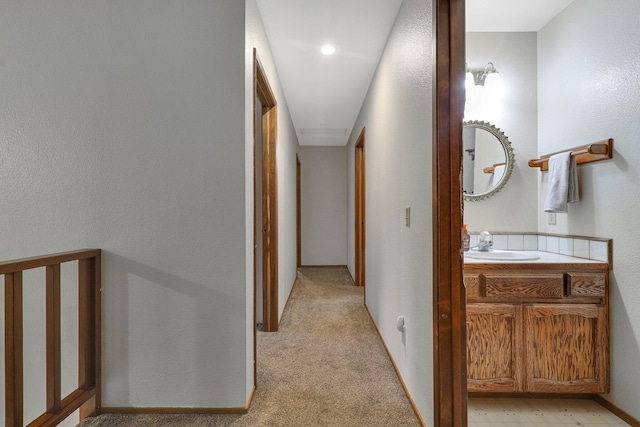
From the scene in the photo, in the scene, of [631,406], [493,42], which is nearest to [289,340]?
[631,406]

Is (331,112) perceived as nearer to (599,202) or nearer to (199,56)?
(199,56)

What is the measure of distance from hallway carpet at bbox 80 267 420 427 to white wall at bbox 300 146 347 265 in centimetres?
288

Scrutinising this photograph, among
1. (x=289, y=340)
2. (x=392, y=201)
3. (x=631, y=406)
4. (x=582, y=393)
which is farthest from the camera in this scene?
(x=289, y=340)

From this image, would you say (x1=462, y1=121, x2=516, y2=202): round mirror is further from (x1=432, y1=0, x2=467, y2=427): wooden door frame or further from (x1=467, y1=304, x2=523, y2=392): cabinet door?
(x1=432, y1=0, x2=467, y2=427): wooden door frame

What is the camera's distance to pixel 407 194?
1.93 metres

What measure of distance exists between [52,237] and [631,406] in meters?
3.08

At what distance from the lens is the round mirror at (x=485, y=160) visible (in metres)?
2.45

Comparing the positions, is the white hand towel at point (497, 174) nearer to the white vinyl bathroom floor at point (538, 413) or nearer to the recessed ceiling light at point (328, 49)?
the white vinyl bathroom floor at point (538, 413)

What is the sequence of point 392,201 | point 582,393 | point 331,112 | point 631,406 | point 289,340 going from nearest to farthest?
point 631,406, point 582,393, point 392,201, point 289,340, point 331,112

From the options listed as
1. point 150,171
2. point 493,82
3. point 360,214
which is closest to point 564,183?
point 493,82

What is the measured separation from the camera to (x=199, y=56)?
175cm

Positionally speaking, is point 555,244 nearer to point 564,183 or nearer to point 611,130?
point 564,183

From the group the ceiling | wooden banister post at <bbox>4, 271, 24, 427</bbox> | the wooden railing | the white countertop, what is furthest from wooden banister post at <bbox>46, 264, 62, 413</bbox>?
the white countertop

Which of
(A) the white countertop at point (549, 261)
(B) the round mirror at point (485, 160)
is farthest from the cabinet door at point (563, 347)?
(B) the round mirror at point (485, 160)
